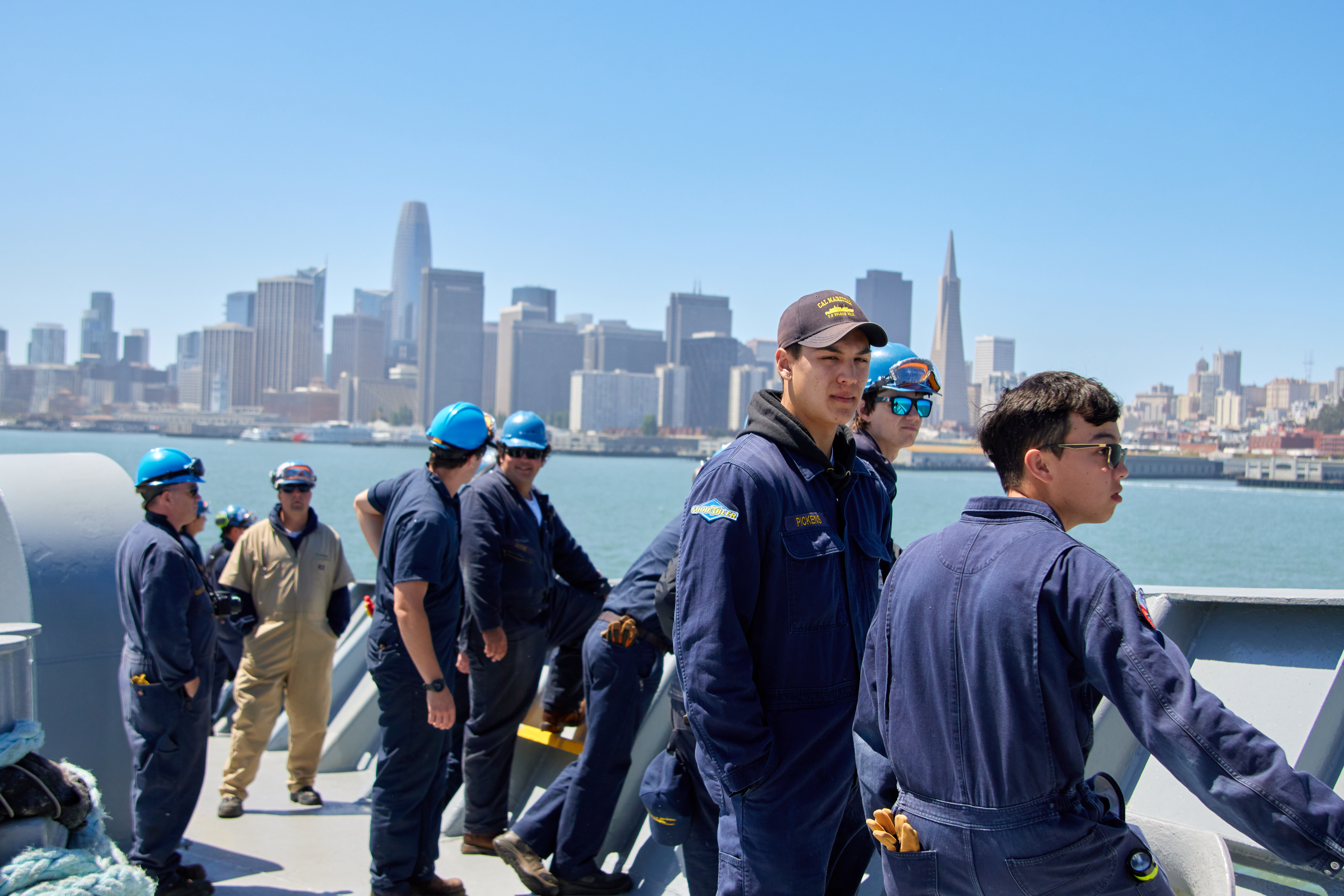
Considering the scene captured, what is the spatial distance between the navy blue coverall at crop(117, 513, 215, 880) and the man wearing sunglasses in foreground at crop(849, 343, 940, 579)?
8.99 feet

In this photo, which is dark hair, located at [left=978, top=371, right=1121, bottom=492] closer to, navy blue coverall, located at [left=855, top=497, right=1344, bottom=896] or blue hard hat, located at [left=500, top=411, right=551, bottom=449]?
navy blue coverall, located at [left=855, top=497, right=1344, bottom=896]

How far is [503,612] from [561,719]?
75 cm

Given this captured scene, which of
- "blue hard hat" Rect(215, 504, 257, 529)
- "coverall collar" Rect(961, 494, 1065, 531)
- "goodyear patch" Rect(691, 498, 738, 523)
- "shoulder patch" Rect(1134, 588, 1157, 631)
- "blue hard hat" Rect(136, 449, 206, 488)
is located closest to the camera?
"shoulder patch" Rect(1134, 588, 1157, 631)

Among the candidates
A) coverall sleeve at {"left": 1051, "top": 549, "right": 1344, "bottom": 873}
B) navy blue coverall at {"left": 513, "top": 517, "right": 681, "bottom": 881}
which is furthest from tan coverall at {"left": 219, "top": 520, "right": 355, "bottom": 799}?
coverall sleeve at {"left": 1051, "top": 549, "right": 1344, "bottom": 873}

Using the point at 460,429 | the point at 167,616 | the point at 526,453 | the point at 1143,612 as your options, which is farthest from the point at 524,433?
the point at 1143,612

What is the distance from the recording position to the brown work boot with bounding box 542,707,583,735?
5.00 metres

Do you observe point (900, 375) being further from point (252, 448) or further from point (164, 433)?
point (164, 433)

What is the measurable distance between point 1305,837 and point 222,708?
8219 mm

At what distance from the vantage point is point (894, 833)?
73.9 inches

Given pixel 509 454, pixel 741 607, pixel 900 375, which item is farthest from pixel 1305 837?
pixel 509 454

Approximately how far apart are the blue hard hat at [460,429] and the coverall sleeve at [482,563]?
442 millimetres

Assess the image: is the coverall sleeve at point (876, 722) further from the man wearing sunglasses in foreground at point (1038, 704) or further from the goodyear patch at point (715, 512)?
the goodyear patch at point (715, 512)

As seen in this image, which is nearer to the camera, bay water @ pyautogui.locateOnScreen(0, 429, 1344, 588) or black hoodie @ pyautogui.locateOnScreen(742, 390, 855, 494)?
black hoodie @ pyautogui.locateOnScreen(742, 390, 855, 494)

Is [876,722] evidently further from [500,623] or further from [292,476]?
[292,476]
